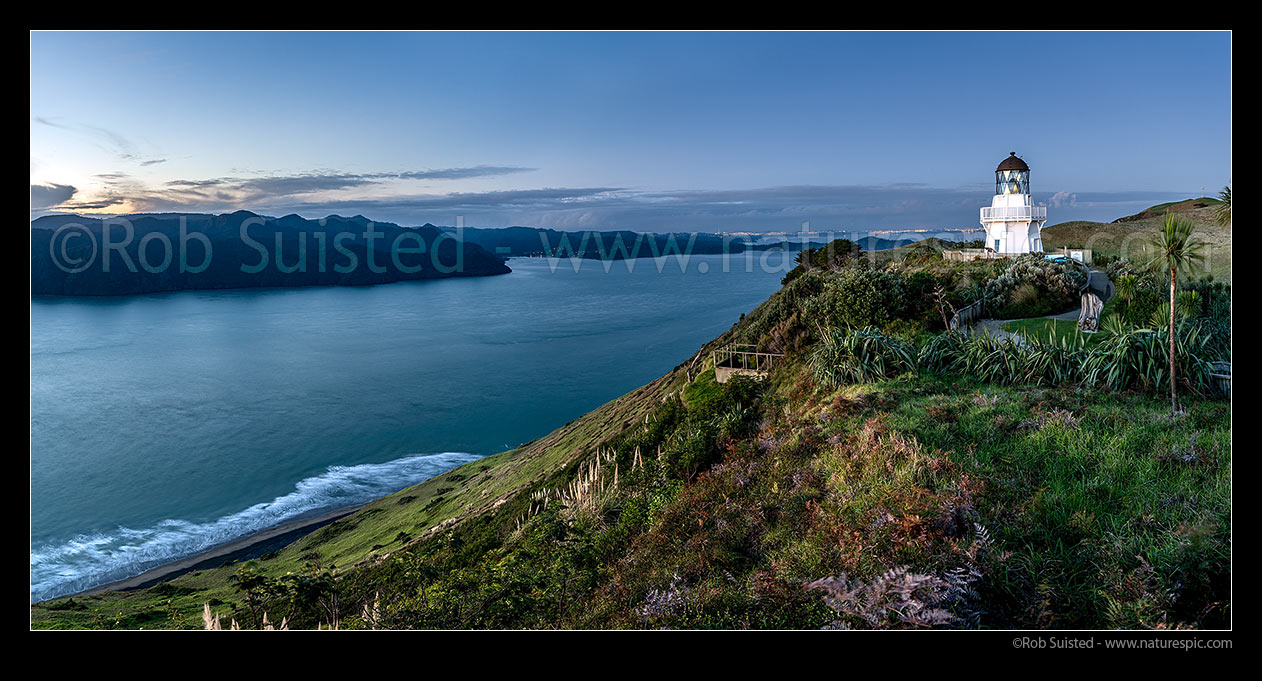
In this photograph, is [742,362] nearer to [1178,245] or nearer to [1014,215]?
[1178,245]

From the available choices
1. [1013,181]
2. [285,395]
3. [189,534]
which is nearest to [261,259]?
[285,395]

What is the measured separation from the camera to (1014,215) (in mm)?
24281

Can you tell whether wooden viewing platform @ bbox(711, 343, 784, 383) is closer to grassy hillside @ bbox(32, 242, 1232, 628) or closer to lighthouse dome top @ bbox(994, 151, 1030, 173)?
grassy hillside @ bbox(32, 242, 1232, 628)

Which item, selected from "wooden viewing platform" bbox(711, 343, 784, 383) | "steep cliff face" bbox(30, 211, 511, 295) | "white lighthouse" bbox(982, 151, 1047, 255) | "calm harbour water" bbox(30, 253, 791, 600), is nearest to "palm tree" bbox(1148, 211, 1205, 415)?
"wooden viewing platform" bbox(711, 343, 784, 383)

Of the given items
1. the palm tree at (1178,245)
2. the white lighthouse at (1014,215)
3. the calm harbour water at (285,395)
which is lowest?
the calm harbour water at (285,395)

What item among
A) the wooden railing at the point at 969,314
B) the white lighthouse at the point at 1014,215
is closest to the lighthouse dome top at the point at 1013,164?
the white lighthouse at the point at 1014,215

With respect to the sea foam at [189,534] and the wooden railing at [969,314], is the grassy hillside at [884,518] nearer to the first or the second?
the wooden railing at [969,314]

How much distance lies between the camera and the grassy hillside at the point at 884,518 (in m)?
3.26

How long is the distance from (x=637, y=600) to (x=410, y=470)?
89.8 ft

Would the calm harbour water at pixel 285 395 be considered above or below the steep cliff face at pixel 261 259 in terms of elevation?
below

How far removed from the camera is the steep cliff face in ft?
247

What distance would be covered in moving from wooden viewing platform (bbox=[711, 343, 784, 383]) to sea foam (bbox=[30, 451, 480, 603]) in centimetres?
1787

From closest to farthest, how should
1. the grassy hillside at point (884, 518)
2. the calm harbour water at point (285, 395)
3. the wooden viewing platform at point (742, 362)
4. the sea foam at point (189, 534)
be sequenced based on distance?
1. the grassy hillside at point (884, 518)
2. the wooden viewing platform at point (742, 362)
3. the sea foam at point (189, 534)
4. the calm harbour water at point (285, 395)

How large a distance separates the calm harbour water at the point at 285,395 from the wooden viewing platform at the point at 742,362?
12230mm
